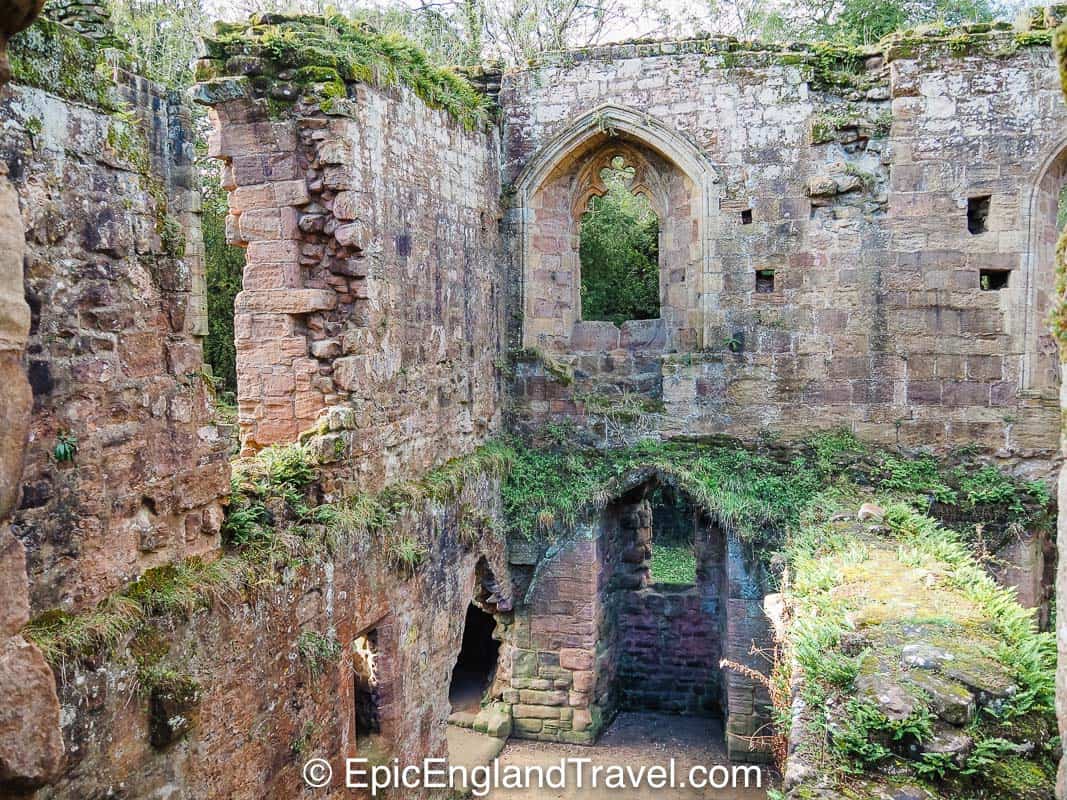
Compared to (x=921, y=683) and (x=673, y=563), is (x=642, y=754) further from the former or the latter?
(x=921, y=683)

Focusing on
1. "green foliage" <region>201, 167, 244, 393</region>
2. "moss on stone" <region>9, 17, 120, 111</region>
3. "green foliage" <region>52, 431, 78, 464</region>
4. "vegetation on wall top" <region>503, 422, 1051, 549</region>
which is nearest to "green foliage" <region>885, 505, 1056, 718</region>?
"vegetation on wall top" <region>503, 422, 1051, 549</region>

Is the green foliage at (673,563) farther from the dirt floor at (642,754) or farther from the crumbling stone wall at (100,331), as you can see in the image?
the crumbling stone wall at (100,331)

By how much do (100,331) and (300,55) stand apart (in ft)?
10.9

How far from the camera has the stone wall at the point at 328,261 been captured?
719cm

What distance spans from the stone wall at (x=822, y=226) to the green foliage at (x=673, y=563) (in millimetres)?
4952

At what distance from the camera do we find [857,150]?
33.5 feet

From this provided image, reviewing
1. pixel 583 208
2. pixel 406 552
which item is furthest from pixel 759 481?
pixel 406 552

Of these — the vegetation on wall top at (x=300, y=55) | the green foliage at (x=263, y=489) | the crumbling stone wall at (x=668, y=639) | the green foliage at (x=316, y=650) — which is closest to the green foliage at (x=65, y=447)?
the green foliage at (x=263, y=489)

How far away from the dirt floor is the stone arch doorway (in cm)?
447

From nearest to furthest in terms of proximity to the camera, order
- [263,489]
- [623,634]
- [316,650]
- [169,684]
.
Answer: [169,684] → [263,489] → [316,650] → [623,634]

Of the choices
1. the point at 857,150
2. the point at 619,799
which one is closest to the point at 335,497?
the point at 619,799

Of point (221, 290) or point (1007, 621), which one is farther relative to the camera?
point (221, 290)

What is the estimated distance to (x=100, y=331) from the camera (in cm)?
471

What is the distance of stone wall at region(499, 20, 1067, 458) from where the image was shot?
995 cm
